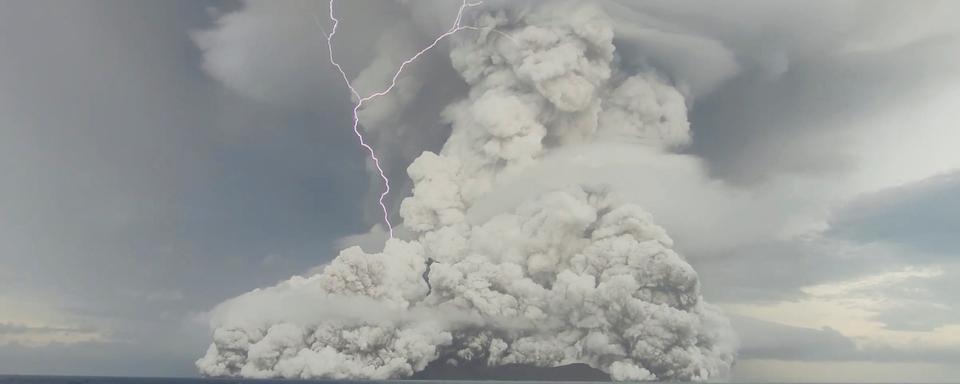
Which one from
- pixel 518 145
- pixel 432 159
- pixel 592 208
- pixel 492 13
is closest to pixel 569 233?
pixel 592 208

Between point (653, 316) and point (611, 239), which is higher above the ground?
point (611, 239)

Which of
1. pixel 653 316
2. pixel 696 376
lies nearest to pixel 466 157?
pixel 653 316

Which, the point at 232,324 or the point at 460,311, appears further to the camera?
the point at 460,311

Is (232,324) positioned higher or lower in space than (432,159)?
lower

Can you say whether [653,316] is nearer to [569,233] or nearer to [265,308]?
[569,233]

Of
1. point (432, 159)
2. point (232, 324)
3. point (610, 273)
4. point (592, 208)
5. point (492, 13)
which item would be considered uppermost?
point (492, 13)

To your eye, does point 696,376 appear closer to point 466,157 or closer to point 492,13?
point 466,157
